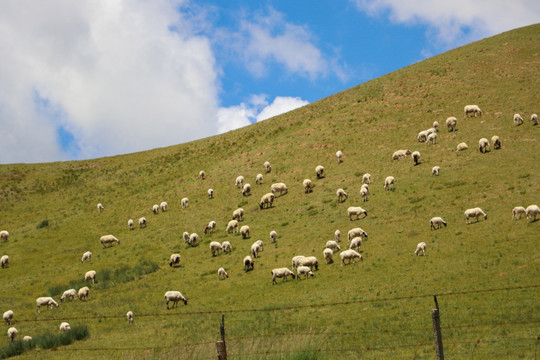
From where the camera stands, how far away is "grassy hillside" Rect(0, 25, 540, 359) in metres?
22.9

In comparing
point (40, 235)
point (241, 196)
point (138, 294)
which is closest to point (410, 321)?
point (138, 294)

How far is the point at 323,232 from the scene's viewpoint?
42.0m

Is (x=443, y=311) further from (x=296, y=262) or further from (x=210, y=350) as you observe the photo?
(x=296, y=262)

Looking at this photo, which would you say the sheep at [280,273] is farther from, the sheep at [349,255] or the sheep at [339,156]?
the sheep at [339,156]

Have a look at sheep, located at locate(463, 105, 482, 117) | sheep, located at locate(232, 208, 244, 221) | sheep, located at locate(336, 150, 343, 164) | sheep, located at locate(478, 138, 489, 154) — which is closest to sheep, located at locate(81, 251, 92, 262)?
sheep, located at locate(232, 208, 244, 221)

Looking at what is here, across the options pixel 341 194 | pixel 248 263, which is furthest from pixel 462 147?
pixel 248 263

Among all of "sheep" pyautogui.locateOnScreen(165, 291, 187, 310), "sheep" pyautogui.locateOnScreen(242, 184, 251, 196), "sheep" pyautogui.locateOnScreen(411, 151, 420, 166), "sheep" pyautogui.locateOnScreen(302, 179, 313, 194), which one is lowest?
"sheep" pyautogui.locateOnScreen(165, 291, 187, 310)

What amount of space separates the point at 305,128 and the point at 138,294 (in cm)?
4543

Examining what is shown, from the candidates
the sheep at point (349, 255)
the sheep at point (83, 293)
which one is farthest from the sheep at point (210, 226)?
the sheep at point (349, 255)

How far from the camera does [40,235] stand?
60.0 m

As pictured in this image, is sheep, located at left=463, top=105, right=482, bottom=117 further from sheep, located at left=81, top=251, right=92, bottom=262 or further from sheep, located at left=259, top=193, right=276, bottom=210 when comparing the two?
sheep, located at left=81, top=251, right=92, bottom=262

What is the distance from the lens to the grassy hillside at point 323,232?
2291cm

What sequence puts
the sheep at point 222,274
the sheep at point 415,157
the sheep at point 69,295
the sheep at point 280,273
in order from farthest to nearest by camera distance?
the sheep at point 415,157
the sheep at point 69,295
the sheep at point 222,274
the sheep at point 280,273

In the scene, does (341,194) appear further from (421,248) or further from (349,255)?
(421,248)
